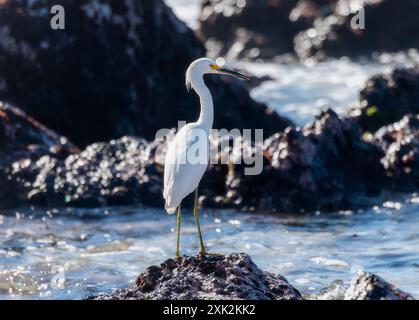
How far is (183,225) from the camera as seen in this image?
10.1m

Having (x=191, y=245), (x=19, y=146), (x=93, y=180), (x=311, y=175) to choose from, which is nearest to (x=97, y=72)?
(x=19, y=146)

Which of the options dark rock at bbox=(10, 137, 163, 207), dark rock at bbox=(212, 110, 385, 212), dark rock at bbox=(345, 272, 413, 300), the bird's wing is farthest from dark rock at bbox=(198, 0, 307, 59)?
dark rock at bbox=(345, 272, 413, 300)

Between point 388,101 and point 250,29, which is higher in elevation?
point 250,29

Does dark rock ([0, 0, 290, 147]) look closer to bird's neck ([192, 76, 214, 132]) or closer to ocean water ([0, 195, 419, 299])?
ocean water ([0, 195, 419, 299])

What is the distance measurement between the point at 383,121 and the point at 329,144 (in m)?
2.84

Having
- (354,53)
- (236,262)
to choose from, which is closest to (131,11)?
(236,262)

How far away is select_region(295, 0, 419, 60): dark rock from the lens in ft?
73.0

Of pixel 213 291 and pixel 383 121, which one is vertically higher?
pixel 383 121

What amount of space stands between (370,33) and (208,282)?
1702 centimetres

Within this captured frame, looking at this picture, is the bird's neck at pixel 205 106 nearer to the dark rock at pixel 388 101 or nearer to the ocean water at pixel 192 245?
the ocean water at pixel 192 245

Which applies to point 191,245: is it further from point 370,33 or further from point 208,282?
point 370,33

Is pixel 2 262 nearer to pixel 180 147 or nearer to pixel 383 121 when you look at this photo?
pixel 180 147

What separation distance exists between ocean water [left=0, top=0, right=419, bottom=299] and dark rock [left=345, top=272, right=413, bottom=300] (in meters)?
1.31

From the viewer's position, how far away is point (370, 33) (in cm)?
2258
